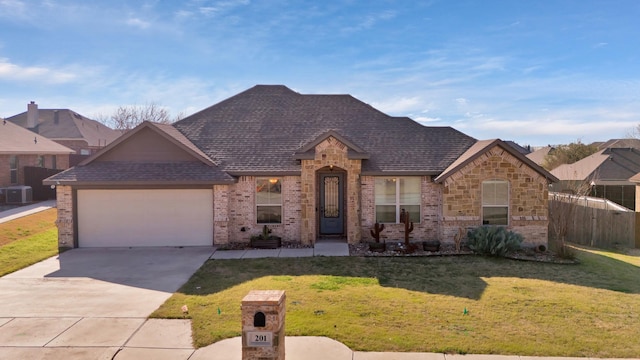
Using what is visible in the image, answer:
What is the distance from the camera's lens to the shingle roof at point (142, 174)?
52.0ft

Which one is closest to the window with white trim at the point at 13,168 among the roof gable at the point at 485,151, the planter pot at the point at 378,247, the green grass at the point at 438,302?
the green grass at the point at 438,302

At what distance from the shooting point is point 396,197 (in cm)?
1684

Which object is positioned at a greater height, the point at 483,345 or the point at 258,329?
the point at 258,329

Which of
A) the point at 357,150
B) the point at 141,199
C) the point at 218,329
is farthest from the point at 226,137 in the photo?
the point at 218,329

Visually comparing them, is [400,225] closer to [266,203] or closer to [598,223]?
[266,203]

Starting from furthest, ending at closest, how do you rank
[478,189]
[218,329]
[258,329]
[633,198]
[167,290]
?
[633,198] → [478,189] → [167,290] → [218,329] → [258,329]

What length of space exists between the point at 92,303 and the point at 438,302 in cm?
771

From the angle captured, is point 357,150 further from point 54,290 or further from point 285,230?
point 54,290

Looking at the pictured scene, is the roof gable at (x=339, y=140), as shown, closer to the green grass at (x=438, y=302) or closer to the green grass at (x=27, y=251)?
the green grass at (x=438, y=302)

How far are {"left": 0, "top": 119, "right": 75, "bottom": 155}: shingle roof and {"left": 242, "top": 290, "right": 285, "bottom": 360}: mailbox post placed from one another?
25.5 metres

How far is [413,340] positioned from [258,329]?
9.72ft

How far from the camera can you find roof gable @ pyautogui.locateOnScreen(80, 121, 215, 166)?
663 inches

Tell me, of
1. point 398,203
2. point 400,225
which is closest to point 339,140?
point 398,203

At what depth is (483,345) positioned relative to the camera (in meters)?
7.59
